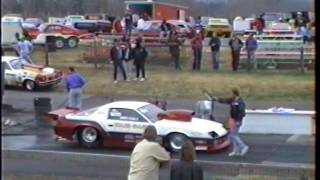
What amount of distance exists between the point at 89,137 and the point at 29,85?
439 inches

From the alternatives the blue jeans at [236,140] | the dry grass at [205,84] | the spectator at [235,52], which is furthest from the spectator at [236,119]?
the spectator at [235,52]

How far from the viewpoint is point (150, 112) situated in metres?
17.9

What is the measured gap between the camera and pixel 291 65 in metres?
32.8

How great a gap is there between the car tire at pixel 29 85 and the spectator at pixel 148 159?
19.2 metres

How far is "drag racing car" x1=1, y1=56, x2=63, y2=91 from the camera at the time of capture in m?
28.2

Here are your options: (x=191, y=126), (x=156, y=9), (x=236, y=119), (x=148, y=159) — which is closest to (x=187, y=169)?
(x=148, y=159)

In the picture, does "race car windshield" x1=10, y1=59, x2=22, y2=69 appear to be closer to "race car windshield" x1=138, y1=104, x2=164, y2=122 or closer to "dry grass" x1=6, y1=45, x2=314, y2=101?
"dry grass" x1=6, y1=45, x2=314, y2=101

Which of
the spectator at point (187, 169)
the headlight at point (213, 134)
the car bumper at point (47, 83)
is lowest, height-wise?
the car bumper at point (47, 83)

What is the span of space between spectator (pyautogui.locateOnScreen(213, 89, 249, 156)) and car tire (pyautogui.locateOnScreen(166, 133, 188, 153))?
1068 mm

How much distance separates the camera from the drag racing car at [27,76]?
1109 inches

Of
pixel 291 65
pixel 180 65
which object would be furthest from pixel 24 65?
pixel 291 65

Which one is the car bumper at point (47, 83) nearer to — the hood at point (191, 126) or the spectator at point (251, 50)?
the spectator at point (251, 50)

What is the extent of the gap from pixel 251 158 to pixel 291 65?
674 inches

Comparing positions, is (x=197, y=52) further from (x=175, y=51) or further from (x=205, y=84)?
(x=205, y=84)
